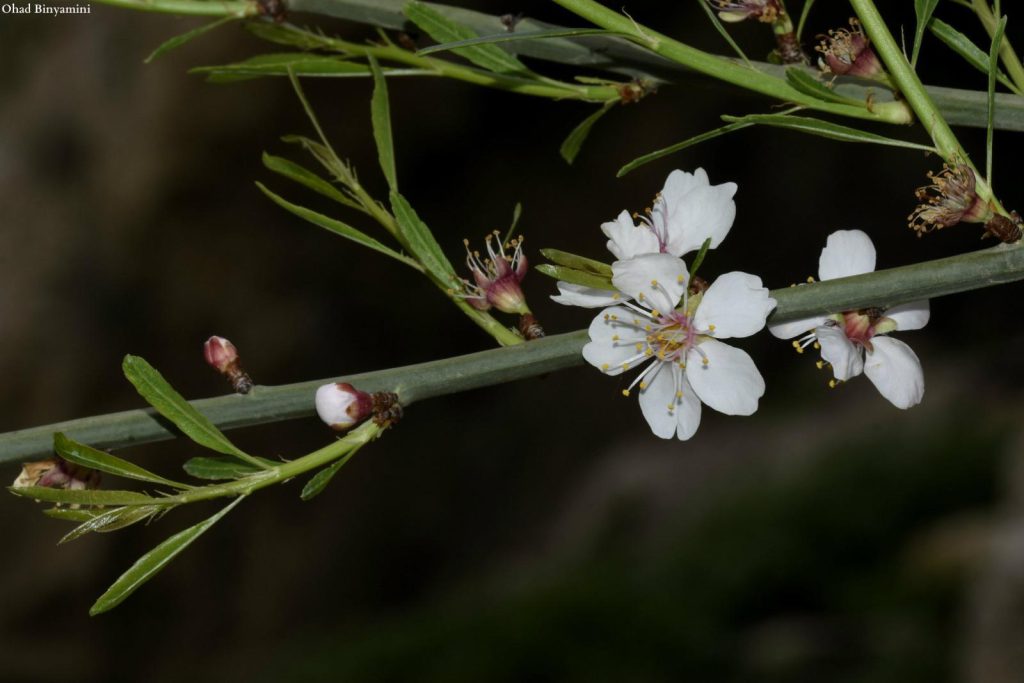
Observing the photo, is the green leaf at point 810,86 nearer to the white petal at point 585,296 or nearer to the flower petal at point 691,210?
the flower petal at point 691,210

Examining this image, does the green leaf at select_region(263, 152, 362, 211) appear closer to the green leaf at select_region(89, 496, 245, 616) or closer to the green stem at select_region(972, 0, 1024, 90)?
the green leaf at select_region(89, 496, 245, 616)

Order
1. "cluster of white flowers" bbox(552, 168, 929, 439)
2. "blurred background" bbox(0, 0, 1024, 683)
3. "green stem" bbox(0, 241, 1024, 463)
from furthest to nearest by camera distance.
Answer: "blurred background" bbox(0, 0, 1024, 683) < "cluster of white flowers" bbox(552, 168, 929, 439) < "green stem" bbox(0, 241, 1024, 463)

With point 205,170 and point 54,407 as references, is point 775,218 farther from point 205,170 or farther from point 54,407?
point 54,407

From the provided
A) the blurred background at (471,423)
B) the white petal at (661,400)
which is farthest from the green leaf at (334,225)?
the blurred background at (471,423)

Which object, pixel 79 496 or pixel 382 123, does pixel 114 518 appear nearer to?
pixel 79 496

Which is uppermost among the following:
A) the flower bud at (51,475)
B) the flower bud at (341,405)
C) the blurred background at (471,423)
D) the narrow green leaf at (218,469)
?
the blurred background at (471,423)

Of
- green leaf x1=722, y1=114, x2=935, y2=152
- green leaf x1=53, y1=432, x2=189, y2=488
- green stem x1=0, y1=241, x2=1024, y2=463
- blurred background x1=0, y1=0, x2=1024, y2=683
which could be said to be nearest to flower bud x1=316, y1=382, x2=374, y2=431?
green stem x1=0, y1=241, x2=1024, y2=463
